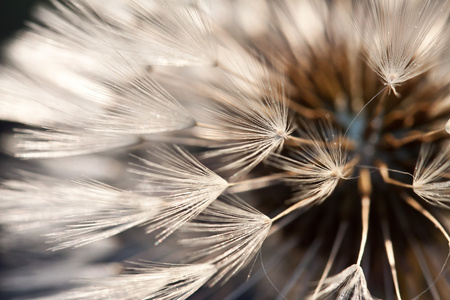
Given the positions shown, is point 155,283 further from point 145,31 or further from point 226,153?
point 145,31

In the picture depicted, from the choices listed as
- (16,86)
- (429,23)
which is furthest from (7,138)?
(429,23)

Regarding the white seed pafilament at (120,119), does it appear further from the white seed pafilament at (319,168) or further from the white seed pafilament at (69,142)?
the white seed pafilament at (319,168)

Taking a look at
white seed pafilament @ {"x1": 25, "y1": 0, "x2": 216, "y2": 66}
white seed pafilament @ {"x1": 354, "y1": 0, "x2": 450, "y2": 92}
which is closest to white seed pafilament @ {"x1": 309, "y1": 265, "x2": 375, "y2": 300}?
white seed pafilament @ {"x1": 354, "y1": 0, "x2": 450, "y2": 92}

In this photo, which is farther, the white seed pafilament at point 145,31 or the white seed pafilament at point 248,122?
the white seed pafilament at point 145,31

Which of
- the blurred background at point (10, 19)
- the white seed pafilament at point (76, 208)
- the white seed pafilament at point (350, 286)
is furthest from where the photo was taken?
the blurred background at point (10, 19)

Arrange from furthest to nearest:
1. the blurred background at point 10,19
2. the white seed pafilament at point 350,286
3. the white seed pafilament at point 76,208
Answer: the blurred background at point 10,19 → the white seed pafilament at point 76,208 → the white seed pafilament at point 350,286

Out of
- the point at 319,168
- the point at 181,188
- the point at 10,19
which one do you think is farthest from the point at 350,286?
the point at 10,19

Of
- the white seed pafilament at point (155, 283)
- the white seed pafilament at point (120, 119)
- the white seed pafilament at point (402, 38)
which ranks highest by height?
the white seed pafilament at point (402, 38)

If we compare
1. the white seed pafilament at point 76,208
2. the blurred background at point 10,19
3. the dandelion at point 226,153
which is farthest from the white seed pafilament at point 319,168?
the blurred background at point 10,19
